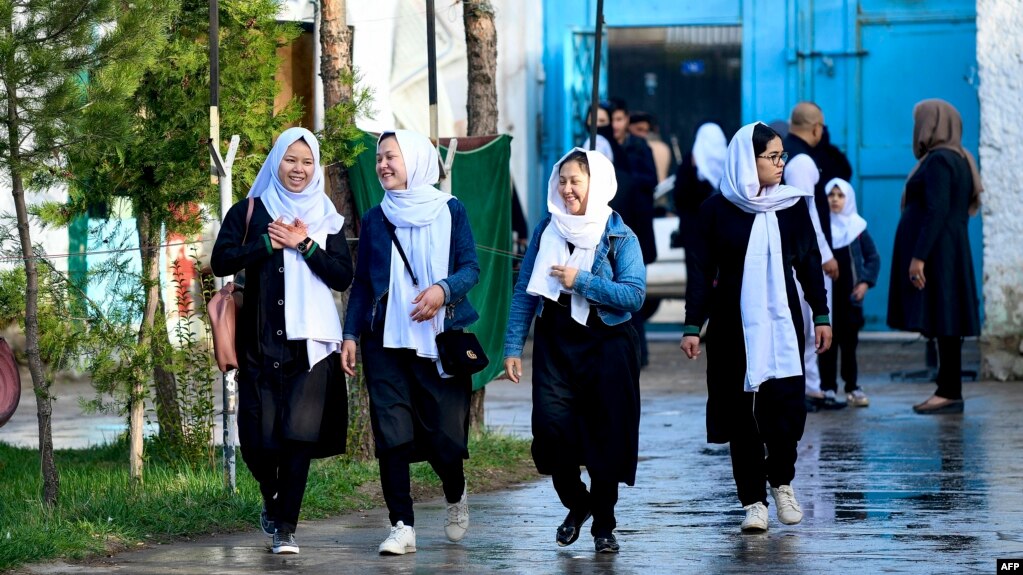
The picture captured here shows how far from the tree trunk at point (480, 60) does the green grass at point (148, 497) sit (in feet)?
6.47

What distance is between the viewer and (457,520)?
7102mm

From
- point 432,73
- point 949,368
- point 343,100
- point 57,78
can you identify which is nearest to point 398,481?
Answer: point 57,78

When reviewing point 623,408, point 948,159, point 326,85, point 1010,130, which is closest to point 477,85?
point 326,85

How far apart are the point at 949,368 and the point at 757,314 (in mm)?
4592

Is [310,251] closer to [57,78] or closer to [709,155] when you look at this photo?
[57,78]

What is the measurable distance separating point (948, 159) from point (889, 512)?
174 inches

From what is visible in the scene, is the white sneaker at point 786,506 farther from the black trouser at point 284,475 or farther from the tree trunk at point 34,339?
the tree trunk at point 34,339

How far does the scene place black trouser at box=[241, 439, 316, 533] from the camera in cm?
693

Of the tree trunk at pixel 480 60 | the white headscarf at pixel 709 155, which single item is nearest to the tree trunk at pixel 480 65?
the tree trunk at pixel 480 60

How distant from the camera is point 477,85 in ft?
34.1

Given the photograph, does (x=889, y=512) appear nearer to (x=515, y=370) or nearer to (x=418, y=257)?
(x=515, y=370)

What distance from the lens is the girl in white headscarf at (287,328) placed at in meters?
6.96

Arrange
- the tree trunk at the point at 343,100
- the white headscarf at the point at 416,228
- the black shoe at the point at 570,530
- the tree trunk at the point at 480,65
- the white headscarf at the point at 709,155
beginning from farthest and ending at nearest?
the white headscarf at the point at 709,155 < the tree trunk at the point at 480,65 < the tree trunk at the point at 343,100 < the white headscarf at the point at 416,228 < the black shoe at the point at 570,530

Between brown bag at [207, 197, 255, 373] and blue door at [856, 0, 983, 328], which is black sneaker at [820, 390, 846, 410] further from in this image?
brown bag at [207, 197, 255, 373]
